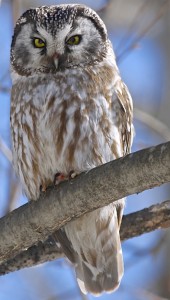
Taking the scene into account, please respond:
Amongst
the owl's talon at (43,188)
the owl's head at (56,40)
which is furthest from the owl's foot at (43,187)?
the owl's head at (56,40)

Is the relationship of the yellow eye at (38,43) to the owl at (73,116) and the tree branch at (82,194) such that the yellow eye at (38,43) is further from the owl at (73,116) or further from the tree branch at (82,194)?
the tree branch at (82,194)

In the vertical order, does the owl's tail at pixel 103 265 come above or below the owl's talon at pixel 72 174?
below

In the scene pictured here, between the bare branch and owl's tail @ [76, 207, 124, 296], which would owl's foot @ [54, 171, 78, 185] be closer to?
owl's tail @ [76, 207, 124, 296]

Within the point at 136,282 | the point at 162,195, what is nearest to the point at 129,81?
the point at 162,195

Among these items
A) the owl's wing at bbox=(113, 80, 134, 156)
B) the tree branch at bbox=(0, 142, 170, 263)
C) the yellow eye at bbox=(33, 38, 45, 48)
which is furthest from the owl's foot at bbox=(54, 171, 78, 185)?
the yellow eye at bbox=(33, 38, 45, 48)

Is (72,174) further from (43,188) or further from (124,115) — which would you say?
(124,115)

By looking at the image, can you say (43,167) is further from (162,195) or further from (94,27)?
(162,195)
